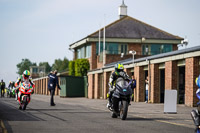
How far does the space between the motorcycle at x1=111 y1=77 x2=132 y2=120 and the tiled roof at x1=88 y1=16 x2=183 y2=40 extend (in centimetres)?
4957

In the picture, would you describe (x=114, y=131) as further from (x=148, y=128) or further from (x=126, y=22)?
(x=126, y=22)

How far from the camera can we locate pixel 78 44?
7000 cm

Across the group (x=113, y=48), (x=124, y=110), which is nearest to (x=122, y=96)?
(x=124, y=110)

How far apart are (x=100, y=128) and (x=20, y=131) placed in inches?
84.0

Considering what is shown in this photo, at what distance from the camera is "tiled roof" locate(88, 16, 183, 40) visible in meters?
65.7

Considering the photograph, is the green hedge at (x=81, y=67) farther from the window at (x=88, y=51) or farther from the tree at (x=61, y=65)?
the tree at (x=61, y=65)

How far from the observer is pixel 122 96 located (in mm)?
14797

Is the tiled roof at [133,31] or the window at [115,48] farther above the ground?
the tiled roof at [133,31]

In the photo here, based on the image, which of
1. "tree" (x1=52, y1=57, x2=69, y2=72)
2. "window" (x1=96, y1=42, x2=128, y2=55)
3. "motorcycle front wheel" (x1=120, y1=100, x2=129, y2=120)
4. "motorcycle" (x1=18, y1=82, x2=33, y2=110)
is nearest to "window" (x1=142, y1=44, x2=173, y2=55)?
"window" (x1=96, y1=42, x2=128, y2=55)

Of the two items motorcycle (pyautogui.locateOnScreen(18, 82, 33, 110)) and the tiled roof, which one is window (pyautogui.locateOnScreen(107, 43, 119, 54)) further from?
motorcycle (pyautogui.locateOnScreen(18, 82, 33, 110))

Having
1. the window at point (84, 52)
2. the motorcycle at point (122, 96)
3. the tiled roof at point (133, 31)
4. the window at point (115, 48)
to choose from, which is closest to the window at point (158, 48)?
the tiled roof at point (133, 31)

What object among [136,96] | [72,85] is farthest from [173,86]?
[72,85]

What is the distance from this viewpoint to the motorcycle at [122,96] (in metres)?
14.7

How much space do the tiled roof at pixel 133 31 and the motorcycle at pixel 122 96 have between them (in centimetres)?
4957
